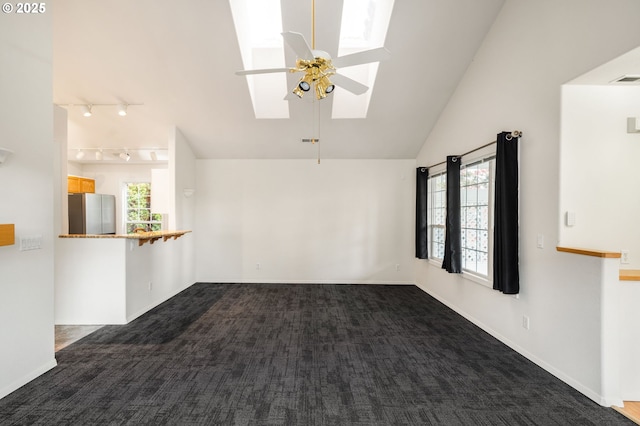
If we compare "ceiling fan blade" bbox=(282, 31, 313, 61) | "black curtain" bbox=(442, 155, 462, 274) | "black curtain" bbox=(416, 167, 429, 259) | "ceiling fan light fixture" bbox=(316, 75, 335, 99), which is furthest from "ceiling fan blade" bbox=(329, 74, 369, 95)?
"black curtain" bbox=(416, 167, 429, 259)

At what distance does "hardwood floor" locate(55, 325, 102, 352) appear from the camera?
3.37 meters

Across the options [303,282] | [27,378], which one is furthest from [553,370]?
[27,378]

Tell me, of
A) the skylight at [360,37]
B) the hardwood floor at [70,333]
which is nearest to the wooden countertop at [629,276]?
the skylight at [360,37]

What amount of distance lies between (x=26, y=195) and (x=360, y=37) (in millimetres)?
4410

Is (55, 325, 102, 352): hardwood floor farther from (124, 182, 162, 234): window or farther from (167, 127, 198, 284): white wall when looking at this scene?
(124, 182, 162, 234): window

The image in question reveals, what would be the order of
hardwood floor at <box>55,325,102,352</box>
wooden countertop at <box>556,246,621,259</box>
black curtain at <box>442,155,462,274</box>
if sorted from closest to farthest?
wooden countertop at <box>556,246,621,259</box>, hardwood floor at <box>55,325,102,352</box>, black curtain at <box>442,155,462,274</box>

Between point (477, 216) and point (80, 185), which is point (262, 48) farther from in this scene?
point (80, 185)

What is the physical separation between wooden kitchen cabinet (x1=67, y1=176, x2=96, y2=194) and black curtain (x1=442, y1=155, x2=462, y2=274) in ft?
24.2

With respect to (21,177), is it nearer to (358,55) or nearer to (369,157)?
(358,55)

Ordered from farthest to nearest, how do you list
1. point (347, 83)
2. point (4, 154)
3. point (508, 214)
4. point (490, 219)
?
point (490, 219)
point (508, 214)
point (347, 83)
point (4, 154)

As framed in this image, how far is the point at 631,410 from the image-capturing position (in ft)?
7.53

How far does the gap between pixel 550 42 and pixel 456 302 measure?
3.35m

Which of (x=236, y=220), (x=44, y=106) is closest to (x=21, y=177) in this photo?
→ (x=44, y=106)

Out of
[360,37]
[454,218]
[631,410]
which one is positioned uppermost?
[360,37]
